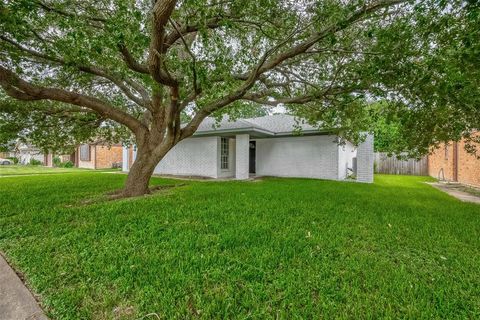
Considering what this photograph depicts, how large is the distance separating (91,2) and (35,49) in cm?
168

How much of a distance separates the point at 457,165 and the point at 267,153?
954 cm

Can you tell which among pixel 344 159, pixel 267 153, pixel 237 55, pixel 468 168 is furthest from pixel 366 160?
pixel 237 55

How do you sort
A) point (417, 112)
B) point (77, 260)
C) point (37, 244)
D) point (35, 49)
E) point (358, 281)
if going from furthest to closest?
point (35, 49) < point (417, 112) < point (37, 244) < point (77, 260) < point (358, 281)

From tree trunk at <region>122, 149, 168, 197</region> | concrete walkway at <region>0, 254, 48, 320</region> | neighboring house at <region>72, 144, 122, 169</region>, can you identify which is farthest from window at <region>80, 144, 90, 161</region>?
concrete walkway at <region>0, 254, 48, 320</region>

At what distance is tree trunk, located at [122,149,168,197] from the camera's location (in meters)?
6.37

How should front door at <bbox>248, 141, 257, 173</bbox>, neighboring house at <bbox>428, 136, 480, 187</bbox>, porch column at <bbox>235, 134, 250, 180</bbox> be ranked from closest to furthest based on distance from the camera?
neighboring house at <bbox>428, 136, 480, 187</bbox> < porch column at <bbox>235, 134, 250, 180</bbox> < front door at <bbox>248, 141, 257, 173</bbox>

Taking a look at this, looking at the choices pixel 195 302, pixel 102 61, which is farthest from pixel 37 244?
pixel 102 61

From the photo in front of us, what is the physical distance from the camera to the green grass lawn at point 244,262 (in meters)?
1.87

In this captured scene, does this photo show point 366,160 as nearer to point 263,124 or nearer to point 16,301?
point 263,124

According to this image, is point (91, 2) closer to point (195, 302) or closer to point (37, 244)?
point (37, 244)

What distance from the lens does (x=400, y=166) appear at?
17.2m

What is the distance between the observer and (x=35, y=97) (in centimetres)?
472

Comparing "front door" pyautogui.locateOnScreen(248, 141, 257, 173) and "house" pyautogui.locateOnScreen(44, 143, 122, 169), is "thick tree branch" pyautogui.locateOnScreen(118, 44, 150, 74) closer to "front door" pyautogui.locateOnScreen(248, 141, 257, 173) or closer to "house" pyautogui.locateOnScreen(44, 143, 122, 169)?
"front door" pyautogui.locateOnScreen(248, 141, 257, 173)

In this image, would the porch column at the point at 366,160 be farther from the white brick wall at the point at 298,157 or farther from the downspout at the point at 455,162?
the downspout at the point at 455,162
